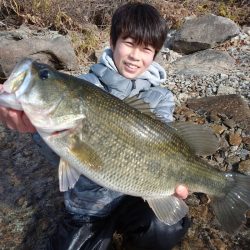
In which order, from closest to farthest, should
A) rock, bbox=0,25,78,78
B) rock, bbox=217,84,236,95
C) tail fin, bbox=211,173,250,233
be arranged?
tail fin, bbox=211,173,250,233 → rock, bbox=217,84,236,95 → rock, bbox=0,25,78,78

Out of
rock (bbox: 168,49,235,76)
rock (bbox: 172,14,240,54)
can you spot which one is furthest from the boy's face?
rock (bbox: 172,14,240,54)

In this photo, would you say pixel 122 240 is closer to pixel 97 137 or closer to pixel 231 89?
pixel 97 137

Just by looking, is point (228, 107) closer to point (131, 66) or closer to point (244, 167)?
point (244, 167)

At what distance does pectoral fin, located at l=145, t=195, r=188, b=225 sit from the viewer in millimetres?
2705

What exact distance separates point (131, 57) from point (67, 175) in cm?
114

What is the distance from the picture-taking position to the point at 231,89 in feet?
18.9

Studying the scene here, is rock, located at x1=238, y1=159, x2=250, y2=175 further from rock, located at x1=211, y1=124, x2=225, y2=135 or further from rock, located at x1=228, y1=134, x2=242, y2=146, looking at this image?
rock, located at x1=211, y1=124, x2=225, y2=135

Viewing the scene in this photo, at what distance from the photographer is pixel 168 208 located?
2.75 meters

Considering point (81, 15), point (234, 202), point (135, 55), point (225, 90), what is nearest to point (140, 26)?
point (135, 55)

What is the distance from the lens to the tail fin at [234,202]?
9.22 feet

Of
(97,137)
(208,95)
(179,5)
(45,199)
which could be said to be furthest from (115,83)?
(179,5)

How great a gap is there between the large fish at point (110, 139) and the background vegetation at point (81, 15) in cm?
493

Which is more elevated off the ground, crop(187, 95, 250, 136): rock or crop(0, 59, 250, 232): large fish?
crop(0, 59, 250, 232): large fish

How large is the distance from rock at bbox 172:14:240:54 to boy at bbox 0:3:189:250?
4.29m
